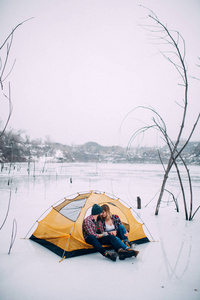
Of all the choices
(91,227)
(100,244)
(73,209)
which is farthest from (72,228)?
(73,209)

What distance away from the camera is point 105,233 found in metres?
4.21

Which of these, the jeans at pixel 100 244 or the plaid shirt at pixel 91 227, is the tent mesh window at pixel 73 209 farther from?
the jeans at pixel 100 244

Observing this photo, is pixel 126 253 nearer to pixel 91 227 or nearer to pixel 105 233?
pixel 105 233

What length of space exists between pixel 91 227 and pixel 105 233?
0.99 feet

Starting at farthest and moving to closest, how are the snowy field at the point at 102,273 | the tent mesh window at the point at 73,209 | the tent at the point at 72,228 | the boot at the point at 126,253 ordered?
the tent mesh window at the point at 73,209 < the tent at the point at 72,228 < the boot at the point at 126,253 < the snowy field at the point at 102,273

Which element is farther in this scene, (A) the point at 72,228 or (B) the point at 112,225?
(B) the point at 112,225

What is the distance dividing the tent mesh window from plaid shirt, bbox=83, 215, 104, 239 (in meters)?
0.46

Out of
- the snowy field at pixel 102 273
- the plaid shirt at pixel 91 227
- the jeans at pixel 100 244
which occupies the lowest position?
the snowy field at pixel 102 273

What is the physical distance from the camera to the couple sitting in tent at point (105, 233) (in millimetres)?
3892

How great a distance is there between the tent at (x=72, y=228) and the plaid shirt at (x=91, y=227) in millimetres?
209

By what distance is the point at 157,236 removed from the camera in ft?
17.4

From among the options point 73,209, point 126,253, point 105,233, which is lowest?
point 126,253

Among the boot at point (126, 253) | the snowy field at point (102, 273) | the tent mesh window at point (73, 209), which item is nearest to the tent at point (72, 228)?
the tent mesh window at point (73, 209)

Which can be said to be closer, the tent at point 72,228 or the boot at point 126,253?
the boot at point 126,253
